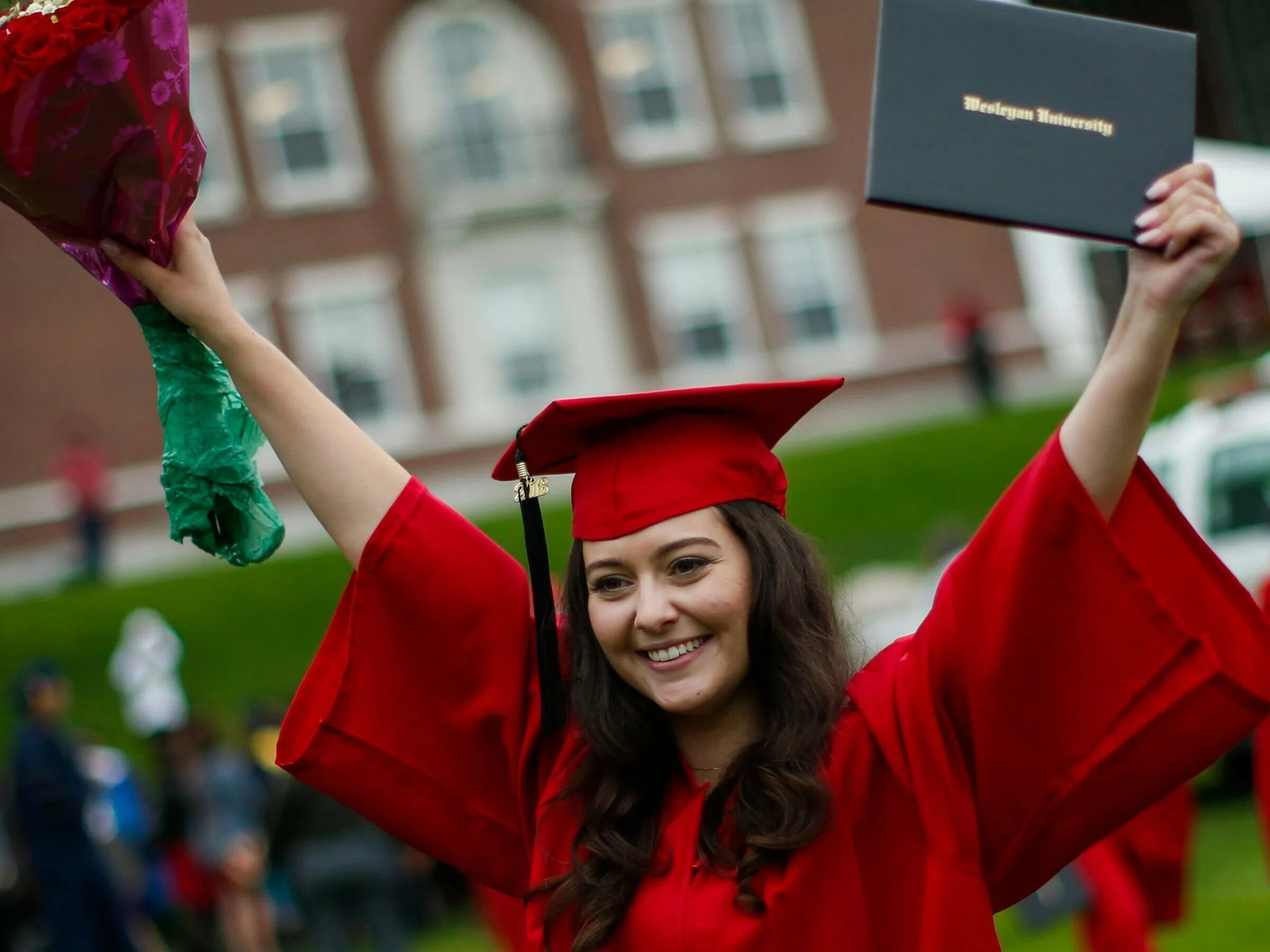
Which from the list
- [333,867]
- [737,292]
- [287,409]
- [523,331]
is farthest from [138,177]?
[737,292]

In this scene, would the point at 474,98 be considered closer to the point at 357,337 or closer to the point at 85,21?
the point at 357,337

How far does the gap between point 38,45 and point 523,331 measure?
22.7 metres

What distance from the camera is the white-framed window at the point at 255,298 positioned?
23.5 metres

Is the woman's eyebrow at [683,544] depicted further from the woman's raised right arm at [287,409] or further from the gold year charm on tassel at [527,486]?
the woman's raised right arm at [287,409]

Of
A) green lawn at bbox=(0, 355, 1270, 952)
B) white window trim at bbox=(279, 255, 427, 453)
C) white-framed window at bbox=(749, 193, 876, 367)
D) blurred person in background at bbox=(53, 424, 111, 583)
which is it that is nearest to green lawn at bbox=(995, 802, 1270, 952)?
green lawn at bbox=(0, 355, 1270, 952)

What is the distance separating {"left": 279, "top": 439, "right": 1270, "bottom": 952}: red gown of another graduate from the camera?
7.95 feet

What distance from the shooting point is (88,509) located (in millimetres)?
19875

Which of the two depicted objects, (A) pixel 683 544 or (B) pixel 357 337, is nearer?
(A) pixel 683 544

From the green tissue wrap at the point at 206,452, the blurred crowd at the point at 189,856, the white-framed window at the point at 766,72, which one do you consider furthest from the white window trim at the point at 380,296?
the green tissue wrap at the point at 206,452

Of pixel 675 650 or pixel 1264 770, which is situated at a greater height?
pixel 675 650

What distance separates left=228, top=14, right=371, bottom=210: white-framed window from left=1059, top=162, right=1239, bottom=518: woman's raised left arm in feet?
73.6

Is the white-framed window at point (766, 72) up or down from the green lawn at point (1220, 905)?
up

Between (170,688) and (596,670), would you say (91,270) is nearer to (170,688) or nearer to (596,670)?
(596,670)

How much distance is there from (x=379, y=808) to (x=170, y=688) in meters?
11.4
